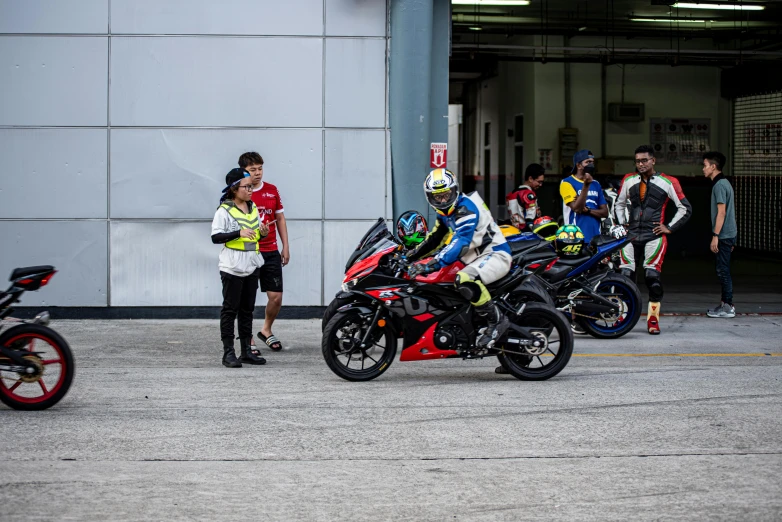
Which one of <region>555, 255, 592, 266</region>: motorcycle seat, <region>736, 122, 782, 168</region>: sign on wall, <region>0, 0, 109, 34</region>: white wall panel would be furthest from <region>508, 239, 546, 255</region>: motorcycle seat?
<region>736, 122, 782, 168</region>: sign on wall

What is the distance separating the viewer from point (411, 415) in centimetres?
724

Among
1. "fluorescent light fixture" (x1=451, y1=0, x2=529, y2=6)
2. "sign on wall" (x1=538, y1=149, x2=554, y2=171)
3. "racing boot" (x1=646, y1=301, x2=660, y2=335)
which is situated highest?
"fluorescent light fixture" (x1=451, y1=0, x2=529, y2=6)

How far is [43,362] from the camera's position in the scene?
7.22 metres

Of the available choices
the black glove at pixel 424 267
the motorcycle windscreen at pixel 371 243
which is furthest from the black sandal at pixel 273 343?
the black glove at pixel 424 267

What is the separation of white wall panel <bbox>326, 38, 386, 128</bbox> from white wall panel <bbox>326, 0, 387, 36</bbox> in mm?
113

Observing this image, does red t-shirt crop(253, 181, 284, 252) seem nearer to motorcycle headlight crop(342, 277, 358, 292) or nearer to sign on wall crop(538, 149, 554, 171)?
motorcycle headlight crop(342, 277, 358, 292)

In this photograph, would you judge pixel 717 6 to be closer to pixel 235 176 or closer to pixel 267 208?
pixel 267 208

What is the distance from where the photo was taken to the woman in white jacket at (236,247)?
29.9 feet

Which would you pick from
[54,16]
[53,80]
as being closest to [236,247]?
[53,80]

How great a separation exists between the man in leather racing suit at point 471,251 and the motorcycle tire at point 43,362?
2.69 metres

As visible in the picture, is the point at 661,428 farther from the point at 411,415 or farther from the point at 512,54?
the point at 512,54

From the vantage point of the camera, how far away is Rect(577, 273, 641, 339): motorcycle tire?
10.7 meters

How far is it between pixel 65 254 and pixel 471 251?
20.2ft

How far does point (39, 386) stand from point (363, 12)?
6835 millimetres
